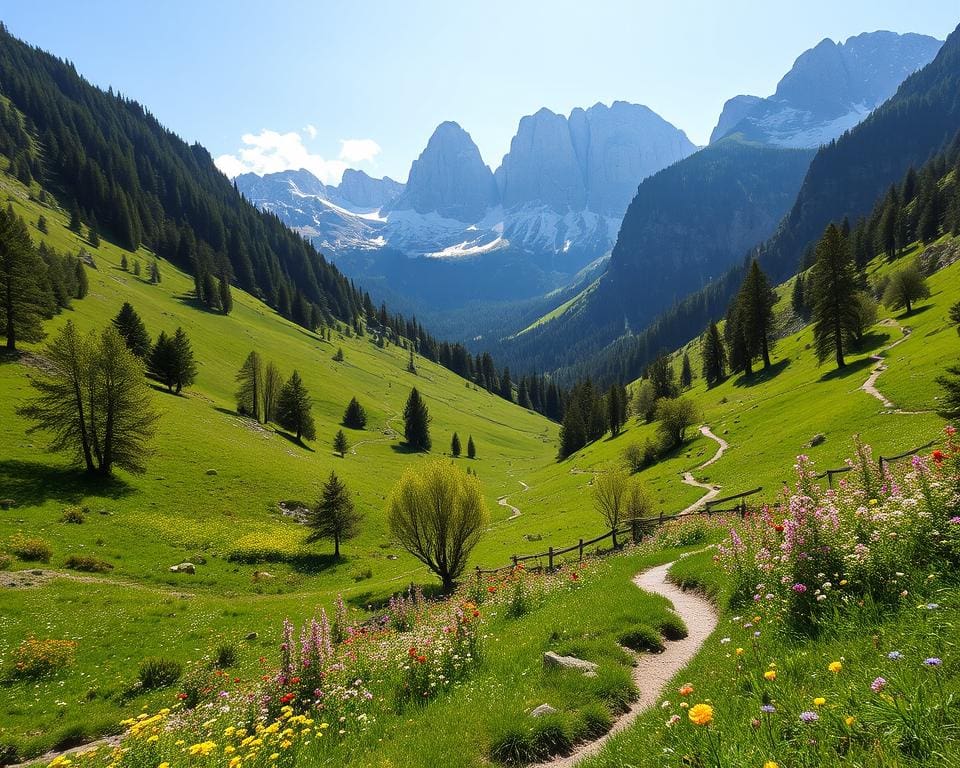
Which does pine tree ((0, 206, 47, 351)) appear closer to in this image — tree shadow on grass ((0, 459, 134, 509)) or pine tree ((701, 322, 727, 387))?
tree shadow on grass ((0, 459, 134, 509))

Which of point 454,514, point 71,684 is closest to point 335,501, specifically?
point 454,514

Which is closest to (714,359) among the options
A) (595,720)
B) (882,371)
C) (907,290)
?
(907,290)

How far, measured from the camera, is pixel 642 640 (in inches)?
445

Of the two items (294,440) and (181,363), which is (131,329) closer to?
(181,363)

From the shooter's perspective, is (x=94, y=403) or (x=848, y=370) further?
(x=848, y=370)

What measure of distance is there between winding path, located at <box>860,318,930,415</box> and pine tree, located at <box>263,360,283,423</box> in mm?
78225

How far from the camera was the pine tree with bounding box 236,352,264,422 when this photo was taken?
3041 inches

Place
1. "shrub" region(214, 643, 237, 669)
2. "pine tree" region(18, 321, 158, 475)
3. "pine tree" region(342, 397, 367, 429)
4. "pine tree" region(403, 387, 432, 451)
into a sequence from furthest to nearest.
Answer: "pine tree" region(342, 397, 367, 429) < "pine tree" region(403, 387, 432, 451) < "pine tree" region(18, 321, 158, 475) < "shrub" region(214, 643, 237, 669)

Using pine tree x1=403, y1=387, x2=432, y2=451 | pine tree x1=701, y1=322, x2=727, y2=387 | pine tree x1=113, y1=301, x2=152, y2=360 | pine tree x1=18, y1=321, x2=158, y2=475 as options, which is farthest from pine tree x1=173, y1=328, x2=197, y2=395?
pine tree x1=701, y1=322, x2=727, y2=387

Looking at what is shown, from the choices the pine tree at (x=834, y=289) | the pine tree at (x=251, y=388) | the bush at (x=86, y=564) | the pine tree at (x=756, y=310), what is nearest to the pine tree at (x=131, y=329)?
the pine tree at (x=251, y=388)

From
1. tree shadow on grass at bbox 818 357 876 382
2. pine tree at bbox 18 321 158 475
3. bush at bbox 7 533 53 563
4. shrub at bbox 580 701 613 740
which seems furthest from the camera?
tree shadow on grass at bbox 818 357 876 382

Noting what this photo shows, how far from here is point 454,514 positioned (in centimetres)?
3178

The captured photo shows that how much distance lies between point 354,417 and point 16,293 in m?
59.1

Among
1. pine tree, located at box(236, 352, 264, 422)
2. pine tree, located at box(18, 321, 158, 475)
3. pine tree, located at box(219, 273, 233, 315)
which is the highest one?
pine tree, located at box(219, 273, 233, 315)
